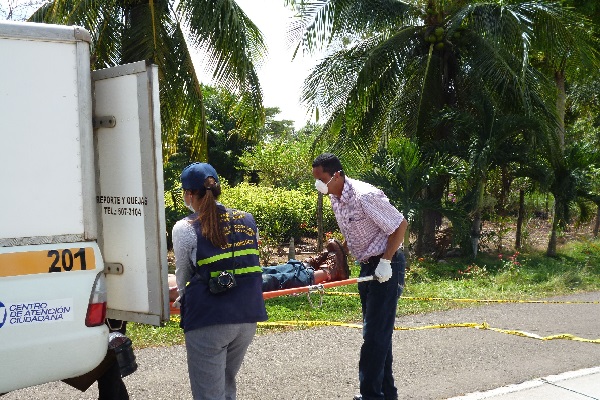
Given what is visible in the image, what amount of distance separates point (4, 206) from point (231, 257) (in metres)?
1.18

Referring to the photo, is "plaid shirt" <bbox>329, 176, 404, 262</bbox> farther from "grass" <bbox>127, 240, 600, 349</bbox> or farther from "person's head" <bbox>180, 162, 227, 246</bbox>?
"grass" <bbox>127, 240, 600, 349</bbox>

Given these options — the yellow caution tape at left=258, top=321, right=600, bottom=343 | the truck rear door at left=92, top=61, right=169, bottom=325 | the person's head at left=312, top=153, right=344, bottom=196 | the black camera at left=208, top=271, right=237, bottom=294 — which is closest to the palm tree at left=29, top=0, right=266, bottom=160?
the yellow caution tape at left=258, top=321, right=600, bottom=343

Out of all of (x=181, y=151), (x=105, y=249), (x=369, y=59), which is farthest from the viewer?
(x=181, y=151)

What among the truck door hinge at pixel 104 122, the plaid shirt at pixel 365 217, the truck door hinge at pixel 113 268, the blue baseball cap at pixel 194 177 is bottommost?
the truck door hinge at pixel 113 268

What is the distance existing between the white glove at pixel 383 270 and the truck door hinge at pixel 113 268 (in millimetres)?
1805

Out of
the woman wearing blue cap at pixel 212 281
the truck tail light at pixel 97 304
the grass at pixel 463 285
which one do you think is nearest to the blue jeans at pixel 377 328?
the woman wearing blue cap at pixel 212 281

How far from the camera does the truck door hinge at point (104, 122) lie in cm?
400

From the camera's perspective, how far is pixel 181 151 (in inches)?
968

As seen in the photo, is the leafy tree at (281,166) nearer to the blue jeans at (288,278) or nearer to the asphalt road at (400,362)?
the asphalt road at (400,362)

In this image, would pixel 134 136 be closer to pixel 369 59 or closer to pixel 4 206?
pixel 4 206

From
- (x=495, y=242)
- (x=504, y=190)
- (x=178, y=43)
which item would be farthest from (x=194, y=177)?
(x=504, y=190)

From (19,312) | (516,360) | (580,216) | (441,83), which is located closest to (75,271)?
(19,312)

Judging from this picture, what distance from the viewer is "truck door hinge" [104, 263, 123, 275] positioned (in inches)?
162

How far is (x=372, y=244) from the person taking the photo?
16.7 ft
